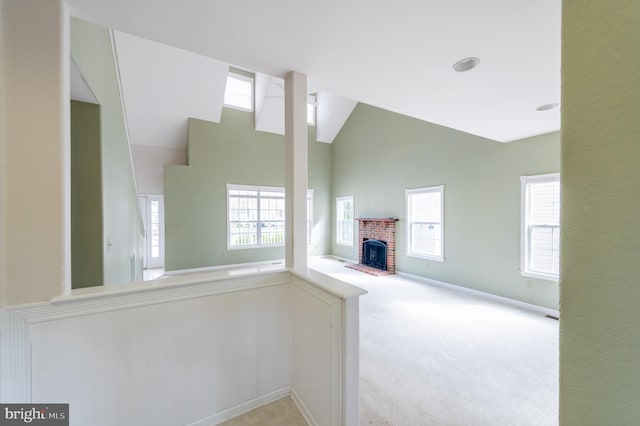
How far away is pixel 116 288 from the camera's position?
1434 mm

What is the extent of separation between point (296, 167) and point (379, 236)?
4.68 metres

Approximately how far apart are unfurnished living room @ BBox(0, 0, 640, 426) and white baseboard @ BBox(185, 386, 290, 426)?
0.01 m

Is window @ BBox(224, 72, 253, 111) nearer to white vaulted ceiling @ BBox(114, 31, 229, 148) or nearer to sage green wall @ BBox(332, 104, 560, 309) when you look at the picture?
white vaulted ceiling @ BBox(114, 31, 229, 148)

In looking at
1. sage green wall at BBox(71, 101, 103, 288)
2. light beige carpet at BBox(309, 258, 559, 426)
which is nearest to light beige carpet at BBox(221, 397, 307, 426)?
light beige carpet at BBox(309, 258, 559, 426)

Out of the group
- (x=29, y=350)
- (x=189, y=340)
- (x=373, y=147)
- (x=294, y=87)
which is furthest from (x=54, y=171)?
(x=373, y=147)

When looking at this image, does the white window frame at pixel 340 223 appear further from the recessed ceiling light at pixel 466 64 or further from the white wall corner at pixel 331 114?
the recessed ceiling light at pixel 466 64

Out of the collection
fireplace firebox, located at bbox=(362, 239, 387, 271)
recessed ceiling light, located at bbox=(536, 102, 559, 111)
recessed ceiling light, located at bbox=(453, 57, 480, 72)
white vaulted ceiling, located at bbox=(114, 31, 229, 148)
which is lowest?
fireplace firebox, located at bbox=(362, 239, 387, 271)

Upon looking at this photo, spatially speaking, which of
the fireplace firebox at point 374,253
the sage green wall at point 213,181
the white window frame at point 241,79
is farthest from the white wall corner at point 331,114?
the fireplace firebox at point 374,253

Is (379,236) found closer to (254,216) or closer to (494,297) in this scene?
(494,297)

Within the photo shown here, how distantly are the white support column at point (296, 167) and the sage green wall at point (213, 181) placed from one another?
4.88m

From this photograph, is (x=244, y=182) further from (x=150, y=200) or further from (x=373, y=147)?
(x=373, y=147)

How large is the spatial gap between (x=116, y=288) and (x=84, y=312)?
0.17 metres

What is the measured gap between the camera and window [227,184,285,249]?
6.59 metres

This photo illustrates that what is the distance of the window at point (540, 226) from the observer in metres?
3.51
